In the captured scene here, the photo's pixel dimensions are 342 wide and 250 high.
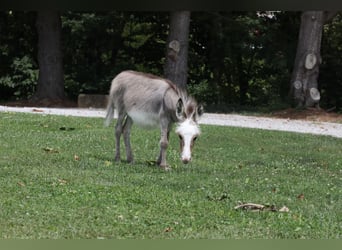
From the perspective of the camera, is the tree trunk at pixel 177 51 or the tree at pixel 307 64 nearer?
the tree trunk at pixel 177 51

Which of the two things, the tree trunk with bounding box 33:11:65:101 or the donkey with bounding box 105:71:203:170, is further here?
the tree trunk with bounding box 33:11:65:101

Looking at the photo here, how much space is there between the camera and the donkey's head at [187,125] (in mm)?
7508

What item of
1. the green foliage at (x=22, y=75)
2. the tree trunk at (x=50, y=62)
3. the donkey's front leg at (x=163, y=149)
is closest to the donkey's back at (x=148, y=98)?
the donkey's front leg at (x=163, y=149)

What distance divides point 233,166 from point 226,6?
27.2ft

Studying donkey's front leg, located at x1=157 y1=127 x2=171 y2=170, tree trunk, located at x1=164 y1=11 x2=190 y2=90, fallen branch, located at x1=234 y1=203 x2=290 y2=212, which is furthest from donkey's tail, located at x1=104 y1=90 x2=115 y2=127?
tree trunk, located at x1=164 y1=11 x2=190 y2=90

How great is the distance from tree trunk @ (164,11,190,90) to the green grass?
667 cm

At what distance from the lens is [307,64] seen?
19703 mm

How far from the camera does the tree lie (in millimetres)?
19125

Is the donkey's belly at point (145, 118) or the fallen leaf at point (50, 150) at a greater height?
the donkey's belly at point (145, 118)

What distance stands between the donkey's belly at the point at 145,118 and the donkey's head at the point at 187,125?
2.69 ft

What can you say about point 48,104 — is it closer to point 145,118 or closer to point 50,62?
point 50,62

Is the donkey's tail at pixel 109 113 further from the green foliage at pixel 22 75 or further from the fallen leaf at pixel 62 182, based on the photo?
the green foliage at pixel 22 75

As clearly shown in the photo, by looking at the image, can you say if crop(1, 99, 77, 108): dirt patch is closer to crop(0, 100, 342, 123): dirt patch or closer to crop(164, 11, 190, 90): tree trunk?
crop(0, 100, 342, 123): dirt patch

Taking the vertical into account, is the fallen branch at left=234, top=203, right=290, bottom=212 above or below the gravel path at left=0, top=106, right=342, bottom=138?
above
